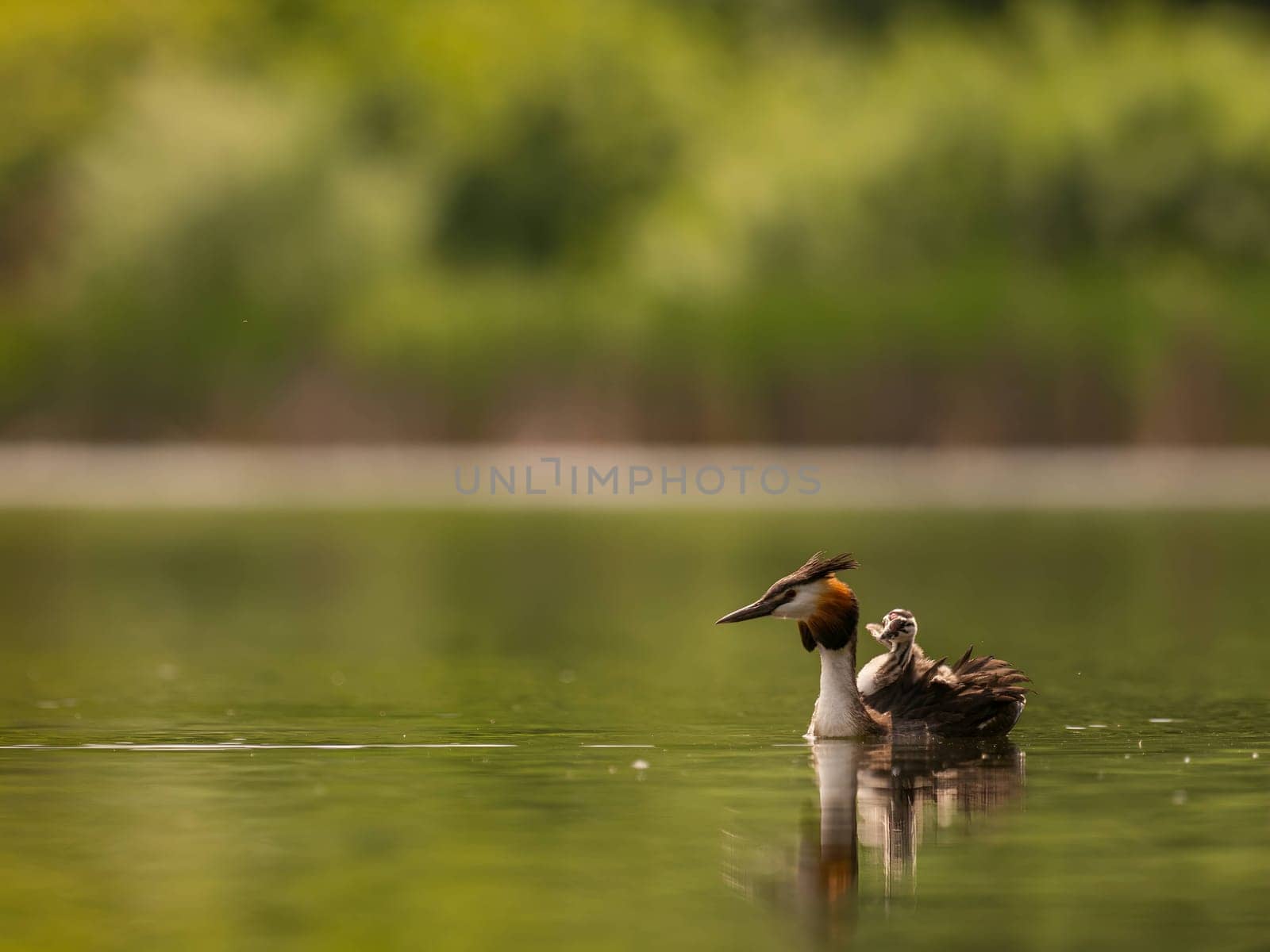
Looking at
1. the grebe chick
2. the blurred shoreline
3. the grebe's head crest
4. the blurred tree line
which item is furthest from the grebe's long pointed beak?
the blurred tree line

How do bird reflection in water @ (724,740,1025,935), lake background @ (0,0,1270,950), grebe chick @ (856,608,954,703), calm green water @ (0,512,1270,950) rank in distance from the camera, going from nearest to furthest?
calm green water @ (0,512,1270,950) → bird reflection in water @ (724,740,1025,935) → lake background @ (0,0,1270,950) → grebe chick @ (856,608,954,703)

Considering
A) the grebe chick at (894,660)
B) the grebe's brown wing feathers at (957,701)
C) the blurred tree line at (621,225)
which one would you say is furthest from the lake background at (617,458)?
the grebe chick at (894,660)

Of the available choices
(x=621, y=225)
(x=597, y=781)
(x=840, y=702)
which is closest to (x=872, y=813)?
(x=597, y=781)

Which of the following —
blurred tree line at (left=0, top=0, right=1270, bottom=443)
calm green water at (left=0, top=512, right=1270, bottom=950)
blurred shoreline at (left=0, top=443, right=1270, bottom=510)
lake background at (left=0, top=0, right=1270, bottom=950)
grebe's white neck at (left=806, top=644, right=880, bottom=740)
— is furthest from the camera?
blurred tree line at (left=0, top=0, right=1270, bottom=443)

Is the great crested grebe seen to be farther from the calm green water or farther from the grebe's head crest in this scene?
the calm green water

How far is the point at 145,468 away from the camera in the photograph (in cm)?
5809

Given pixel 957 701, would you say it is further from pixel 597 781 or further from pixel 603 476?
pixel 603 476

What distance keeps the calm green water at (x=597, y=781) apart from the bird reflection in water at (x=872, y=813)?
0.02 metres

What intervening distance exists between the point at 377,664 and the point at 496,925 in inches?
369

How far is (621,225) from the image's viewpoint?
7362 cm

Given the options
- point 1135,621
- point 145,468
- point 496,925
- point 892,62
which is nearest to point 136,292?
point 145,468

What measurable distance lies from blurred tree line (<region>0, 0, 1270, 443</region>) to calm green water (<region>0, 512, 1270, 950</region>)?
3435cm

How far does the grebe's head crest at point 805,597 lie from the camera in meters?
11.8

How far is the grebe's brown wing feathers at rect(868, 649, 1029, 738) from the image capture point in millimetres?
11992
